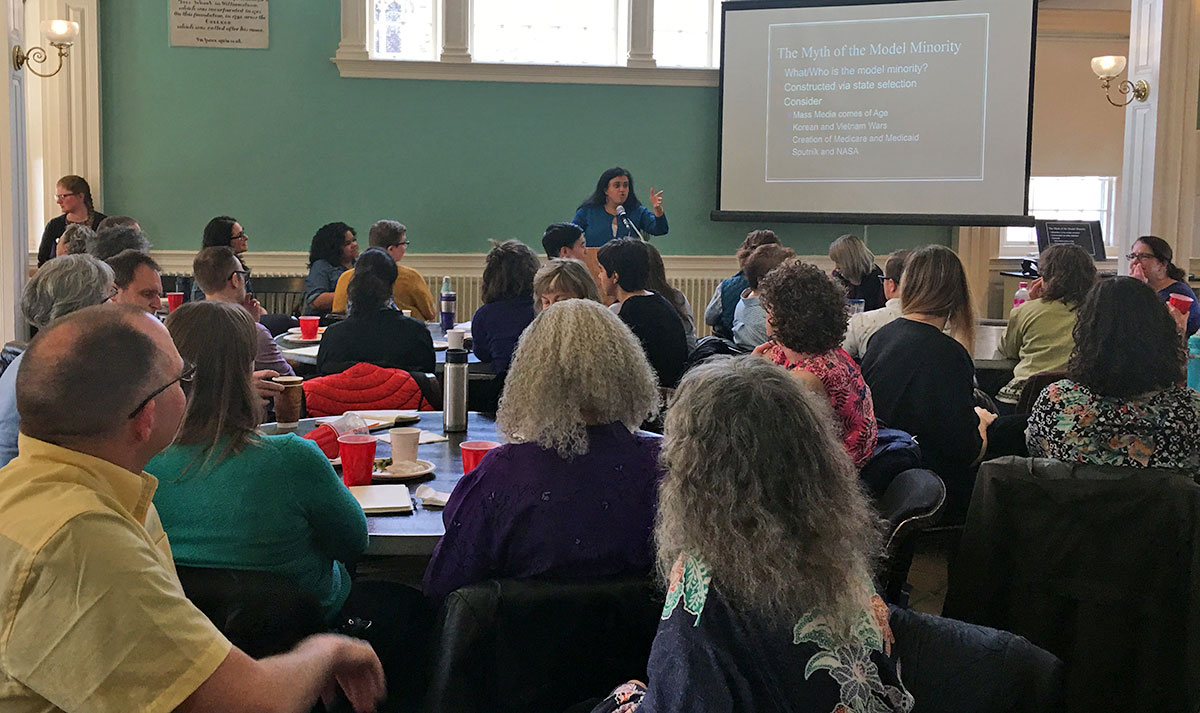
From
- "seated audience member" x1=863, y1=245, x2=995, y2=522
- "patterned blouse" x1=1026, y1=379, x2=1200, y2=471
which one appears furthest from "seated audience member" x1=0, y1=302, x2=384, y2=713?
"seated audience member" x1=863, y1=245, x2=995, y2=522

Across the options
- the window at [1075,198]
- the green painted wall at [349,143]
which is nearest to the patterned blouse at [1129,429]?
the green painted wall at [349,143]

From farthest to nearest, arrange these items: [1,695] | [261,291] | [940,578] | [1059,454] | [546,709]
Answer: [261,291], [940,578], [1059,454], [546,709], [1,695]

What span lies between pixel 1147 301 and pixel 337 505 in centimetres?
197

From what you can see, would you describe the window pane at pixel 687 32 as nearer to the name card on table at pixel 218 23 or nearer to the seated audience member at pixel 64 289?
the name card on table at pixel 218 23

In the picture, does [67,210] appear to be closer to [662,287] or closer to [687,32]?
[662,287]

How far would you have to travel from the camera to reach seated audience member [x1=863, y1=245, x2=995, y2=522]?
3.39 metres

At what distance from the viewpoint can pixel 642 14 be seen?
810 cm

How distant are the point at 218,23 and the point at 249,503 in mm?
6713

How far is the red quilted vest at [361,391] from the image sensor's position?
346cm

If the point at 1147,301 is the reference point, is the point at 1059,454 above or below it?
below

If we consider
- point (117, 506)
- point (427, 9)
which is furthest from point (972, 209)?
point (117, 506)

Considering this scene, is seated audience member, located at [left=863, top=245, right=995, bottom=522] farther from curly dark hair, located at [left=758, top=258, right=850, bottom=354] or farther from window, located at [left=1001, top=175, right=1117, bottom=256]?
window, located at [left=1001, top=175, right=1117, bottom=256]

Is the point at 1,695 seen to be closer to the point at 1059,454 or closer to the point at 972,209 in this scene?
the point at 1059,454

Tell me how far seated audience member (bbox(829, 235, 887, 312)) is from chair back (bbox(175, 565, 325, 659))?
4.73 meters
